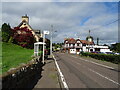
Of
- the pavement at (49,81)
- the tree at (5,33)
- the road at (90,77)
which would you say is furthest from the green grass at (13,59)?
the tree at (5,33)

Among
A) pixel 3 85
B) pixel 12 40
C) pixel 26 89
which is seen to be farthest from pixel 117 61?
→ pixel 12 40

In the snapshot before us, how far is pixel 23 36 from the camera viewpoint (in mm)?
48906

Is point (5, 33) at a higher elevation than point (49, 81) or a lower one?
higher

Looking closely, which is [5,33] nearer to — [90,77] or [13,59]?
[13,59]

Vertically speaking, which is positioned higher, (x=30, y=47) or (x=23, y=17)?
(x=23, y=17)

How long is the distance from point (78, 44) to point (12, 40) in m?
43.3

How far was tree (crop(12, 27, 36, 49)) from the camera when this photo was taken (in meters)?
49.0

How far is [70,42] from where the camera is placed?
88.5 meters

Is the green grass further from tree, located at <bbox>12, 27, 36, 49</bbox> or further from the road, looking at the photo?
the road

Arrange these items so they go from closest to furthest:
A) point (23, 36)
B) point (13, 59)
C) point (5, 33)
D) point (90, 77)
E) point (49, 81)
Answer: point (49, 81) < point (90, 77) < point (13, 59) < point (23, 36) < point (5, 33)

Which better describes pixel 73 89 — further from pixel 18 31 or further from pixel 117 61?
pixel 18 31

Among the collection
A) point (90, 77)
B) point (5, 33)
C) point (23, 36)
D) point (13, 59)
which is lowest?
point (90, 77)

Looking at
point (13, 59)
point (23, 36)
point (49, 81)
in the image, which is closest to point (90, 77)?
point (49, 81)

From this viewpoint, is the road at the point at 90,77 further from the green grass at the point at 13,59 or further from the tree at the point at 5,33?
the tree at the point at 5,33
